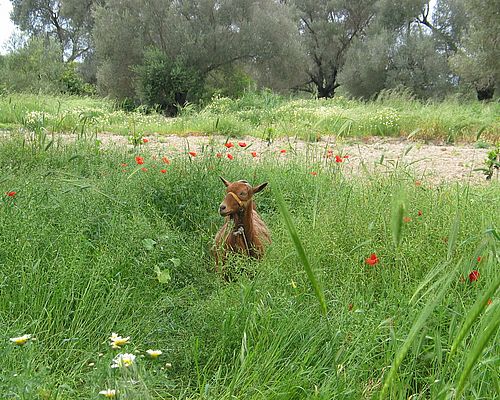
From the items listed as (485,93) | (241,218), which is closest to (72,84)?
(485,93)

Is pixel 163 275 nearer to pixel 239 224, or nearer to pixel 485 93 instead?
pixel 239 224

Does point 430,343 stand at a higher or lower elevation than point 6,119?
lower

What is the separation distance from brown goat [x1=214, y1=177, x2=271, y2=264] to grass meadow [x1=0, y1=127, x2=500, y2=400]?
14 cm

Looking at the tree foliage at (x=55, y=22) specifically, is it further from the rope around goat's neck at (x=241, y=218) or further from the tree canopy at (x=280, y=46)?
the rope around goat's neck at (x=241, y=218)

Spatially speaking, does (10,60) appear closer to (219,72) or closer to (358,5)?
(219,72)

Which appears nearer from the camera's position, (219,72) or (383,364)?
(383,364)

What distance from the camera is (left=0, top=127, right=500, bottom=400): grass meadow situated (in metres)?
1.53

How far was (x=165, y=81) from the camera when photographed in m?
17.7

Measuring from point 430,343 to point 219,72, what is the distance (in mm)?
18651

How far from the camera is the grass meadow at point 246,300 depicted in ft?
5.03

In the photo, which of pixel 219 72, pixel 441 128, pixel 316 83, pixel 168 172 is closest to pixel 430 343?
pixel 168 172

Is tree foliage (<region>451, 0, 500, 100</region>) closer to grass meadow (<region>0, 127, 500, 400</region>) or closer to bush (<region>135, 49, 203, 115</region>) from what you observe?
bush (<region>135, 49, 203, 115</region>)

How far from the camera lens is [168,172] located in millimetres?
3873

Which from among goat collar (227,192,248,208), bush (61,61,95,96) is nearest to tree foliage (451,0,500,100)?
bush (61,61,95,96)
